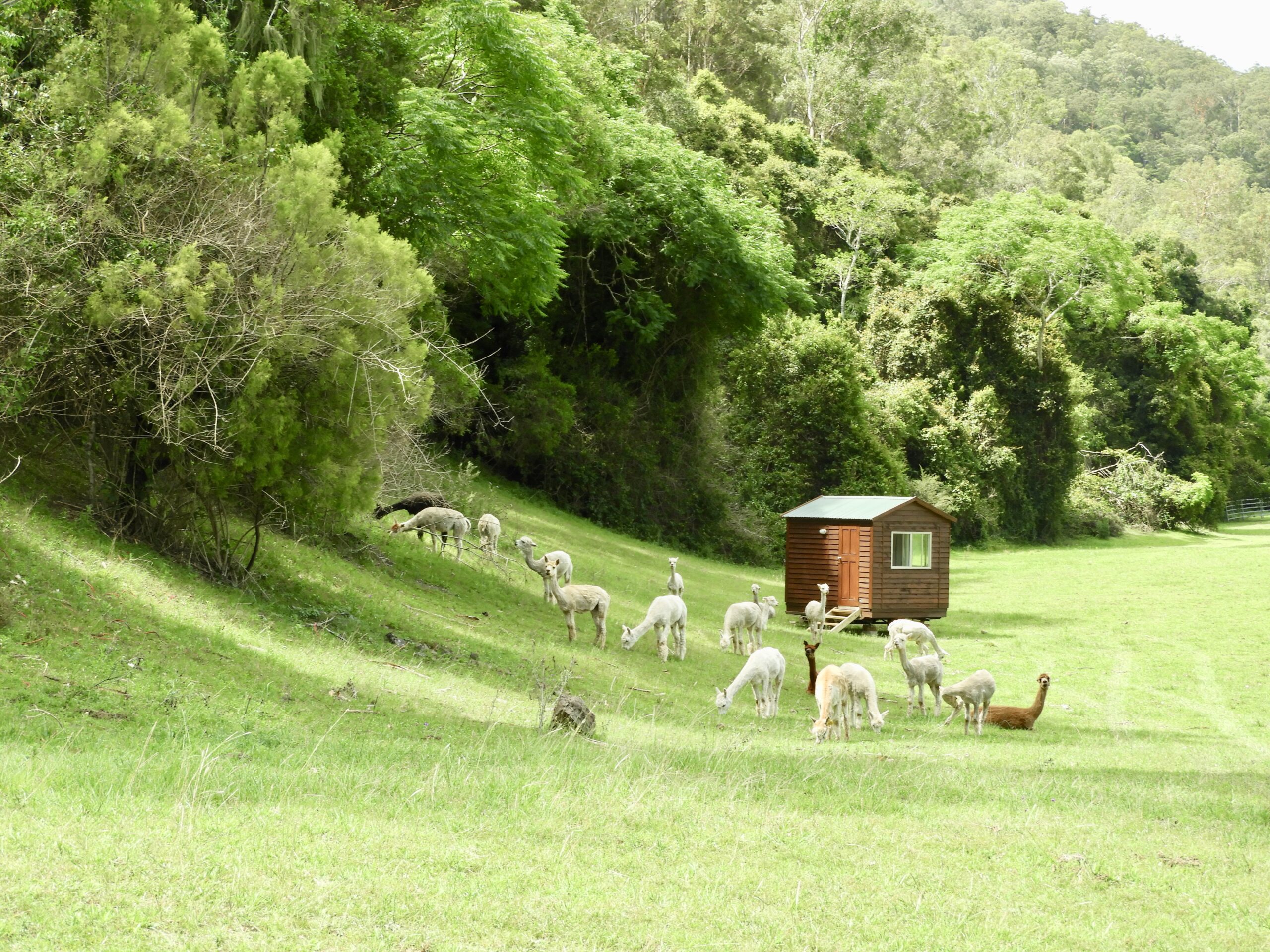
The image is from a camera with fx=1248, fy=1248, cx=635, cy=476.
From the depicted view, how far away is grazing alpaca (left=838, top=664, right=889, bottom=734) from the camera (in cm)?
1388

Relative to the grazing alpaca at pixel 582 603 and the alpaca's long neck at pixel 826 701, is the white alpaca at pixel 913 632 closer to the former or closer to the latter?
the grazing alpaca at pixel 582 603

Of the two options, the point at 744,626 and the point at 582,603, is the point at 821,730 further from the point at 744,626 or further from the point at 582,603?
the point at 744,626

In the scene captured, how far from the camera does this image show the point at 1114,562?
4794 centimetres

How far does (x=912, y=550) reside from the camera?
1143 inches

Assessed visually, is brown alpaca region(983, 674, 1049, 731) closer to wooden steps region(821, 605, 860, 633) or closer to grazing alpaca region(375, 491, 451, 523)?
grazing alpaca region(375, 491, 451, 523)

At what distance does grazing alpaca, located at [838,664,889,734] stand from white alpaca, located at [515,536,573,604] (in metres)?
6.63

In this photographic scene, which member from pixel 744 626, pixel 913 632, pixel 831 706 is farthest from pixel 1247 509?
pixel 831 706

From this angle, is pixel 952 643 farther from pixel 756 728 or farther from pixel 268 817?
pixel 268 817

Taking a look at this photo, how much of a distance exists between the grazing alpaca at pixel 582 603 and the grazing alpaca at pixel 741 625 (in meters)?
3.31

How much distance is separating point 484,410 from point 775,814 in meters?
27.9

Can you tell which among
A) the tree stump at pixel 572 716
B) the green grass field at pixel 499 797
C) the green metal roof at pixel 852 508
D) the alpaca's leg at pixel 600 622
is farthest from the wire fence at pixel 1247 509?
the tree stump at pixel 572 716

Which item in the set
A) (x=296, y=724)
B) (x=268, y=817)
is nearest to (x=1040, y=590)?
(x=296, y=724)

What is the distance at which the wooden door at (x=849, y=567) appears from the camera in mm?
28438

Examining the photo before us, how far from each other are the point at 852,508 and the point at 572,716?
1933 cm
